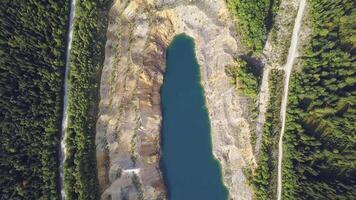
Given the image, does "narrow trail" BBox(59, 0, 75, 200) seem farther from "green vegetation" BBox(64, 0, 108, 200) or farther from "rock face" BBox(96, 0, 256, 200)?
"rock face" BBox(96, 0, 256, 200)

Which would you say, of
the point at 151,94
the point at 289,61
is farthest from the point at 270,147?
the point at 151,94

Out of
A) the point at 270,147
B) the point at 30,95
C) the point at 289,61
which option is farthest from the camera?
the point at 289,61

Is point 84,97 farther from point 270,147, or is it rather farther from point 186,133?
point 270,147

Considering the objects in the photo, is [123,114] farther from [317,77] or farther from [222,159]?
[317,77]

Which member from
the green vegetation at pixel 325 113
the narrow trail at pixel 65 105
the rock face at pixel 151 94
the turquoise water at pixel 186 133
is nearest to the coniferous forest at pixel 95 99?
the green vegetation at pixel 325 113

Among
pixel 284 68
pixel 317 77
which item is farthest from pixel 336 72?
pixel 284 68

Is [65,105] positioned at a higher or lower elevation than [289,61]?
lower

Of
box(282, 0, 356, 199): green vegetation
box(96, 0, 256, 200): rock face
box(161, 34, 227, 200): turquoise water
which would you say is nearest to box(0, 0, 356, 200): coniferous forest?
box(282, 0, 356, 199): green vegetation
